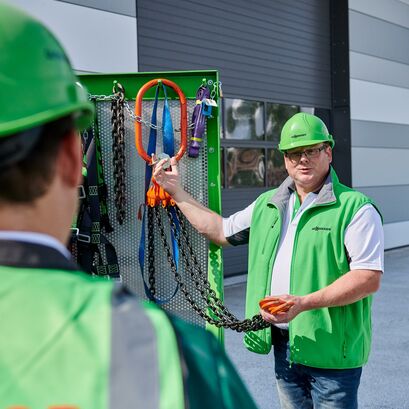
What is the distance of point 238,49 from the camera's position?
9.33 meters

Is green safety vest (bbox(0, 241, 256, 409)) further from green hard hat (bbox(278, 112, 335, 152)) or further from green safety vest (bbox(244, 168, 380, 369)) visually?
green hard hat (bbox(278, 112, 335, 152))

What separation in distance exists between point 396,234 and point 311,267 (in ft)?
33.9

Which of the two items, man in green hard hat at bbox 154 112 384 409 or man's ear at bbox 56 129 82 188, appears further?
man in green hard hat at bbox 154 112 384 409

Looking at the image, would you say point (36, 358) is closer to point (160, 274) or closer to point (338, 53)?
point (160, 274)

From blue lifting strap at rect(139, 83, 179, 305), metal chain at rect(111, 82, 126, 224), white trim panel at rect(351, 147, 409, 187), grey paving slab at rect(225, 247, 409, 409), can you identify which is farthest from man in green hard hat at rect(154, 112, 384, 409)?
white trim panel at rect(351, 147, 409, 187)

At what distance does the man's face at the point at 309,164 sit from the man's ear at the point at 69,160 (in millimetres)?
1981

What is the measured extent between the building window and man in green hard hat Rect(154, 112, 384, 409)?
642cm

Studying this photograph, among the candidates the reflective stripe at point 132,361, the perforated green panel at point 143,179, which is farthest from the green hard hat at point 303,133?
the reflective stripe at point 132,361

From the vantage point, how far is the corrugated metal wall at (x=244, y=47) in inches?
320

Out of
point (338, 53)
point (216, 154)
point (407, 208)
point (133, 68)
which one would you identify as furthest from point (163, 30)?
point (407, 208)

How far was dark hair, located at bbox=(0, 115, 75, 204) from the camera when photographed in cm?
85

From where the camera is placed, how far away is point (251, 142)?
9.84m

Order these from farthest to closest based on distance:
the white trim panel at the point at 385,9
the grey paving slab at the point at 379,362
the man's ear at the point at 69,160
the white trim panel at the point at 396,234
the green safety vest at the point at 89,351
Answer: the white trim panel at the point at 396,234, the white trim panel at the point at 385,9, the grey paving slab at the point at 379,362, the man's ear at the point at 69,160, the green safety vest at the point at 89,351

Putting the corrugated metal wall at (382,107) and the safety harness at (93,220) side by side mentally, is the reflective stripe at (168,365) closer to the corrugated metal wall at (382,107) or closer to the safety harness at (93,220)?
the safety harness at (93,220)
